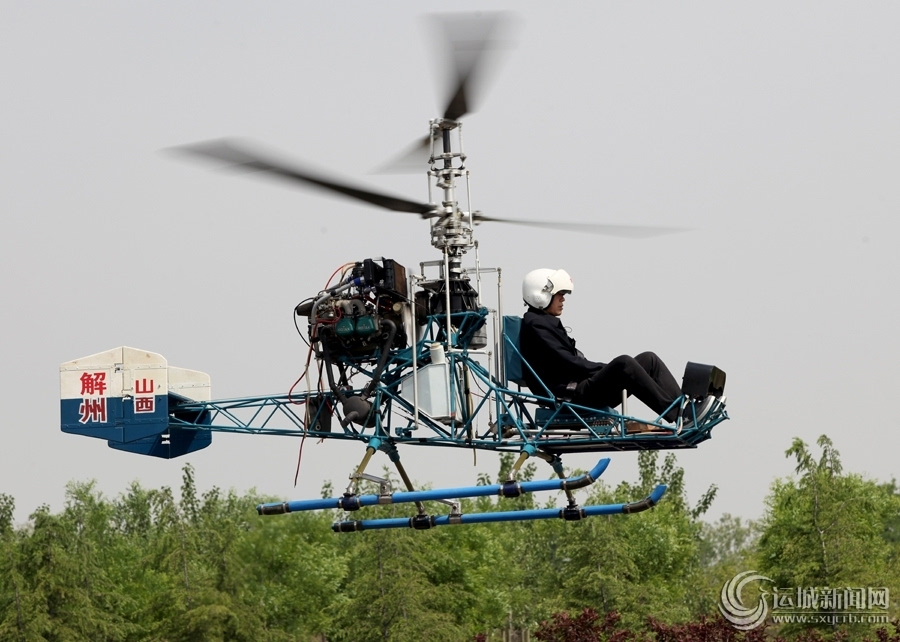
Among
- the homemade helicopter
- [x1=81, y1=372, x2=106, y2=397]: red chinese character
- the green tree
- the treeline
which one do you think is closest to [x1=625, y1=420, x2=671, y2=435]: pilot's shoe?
the homemade helicopter

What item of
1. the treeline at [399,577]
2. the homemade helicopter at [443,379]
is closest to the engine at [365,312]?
the homemade helicopter at [443,379]

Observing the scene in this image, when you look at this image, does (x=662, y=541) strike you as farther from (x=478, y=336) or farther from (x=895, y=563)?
(x=478, y=336)

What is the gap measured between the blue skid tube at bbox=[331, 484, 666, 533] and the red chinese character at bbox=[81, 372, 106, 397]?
3.51 m

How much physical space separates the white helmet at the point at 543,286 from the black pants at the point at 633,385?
98 centimetres

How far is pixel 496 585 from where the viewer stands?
4497 cm

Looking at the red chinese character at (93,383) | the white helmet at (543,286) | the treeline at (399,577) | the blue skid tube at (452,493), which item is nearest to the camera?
the blue skid tube at (452,493)

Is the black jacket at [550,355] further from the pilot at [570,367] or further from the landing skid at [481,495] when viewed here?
the landing skid at [481,495]

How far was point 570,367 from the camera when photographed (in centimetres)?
1493

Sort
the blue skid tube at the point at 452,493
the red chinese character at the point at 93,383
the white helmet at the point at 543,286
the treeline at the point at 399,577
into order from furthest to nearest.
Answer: the treeline at the point at 399,577, the red chinese character at the point at 93,383, the white helmet at the point at 543,286, the blue skid tube at the point at 452,493

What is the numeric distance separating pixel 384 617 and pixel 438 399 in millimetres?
18955

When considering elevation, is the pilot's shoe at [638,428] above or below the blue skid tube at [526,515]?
above

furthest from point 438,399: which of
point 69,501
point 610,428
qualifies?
point 69,501

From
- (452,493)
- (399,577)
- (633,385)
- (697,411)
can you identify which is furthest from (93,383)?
(399,577)

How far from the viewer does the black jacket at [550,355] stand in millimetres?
14922
